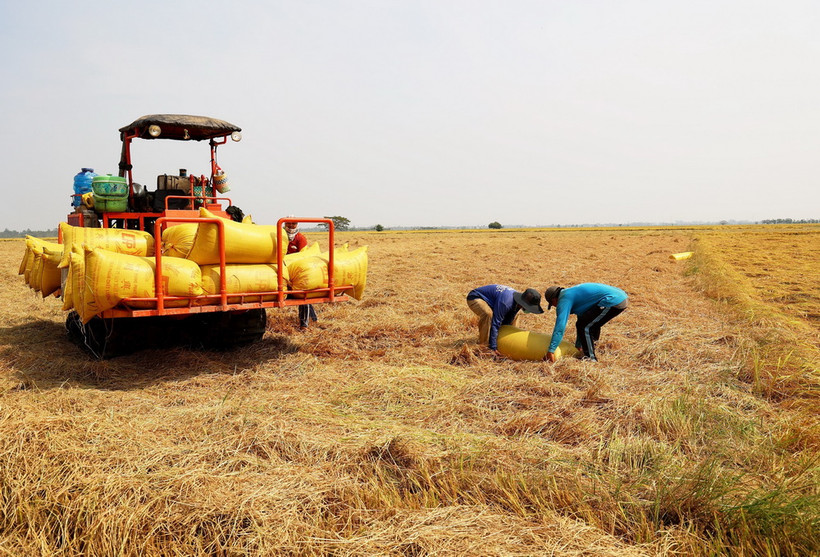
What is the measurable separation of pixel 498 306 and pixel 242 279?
317 centimetres

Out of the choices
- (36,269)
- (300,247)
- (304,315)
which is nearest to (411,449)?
(304,315)

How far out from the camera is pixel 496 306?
22.2ft

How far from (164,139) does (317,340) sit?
13.2 ft

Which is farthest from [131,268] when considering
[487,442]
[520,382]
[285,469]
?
[520,382]

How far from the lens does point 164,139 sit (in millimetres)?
8141

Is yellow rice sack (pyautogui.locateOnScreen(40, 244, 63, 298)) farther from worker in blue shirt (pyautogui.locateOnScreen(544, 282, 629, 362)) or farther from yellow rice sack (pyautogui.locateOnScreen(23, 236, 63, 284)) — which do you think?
worker in blue shirt (pyautogui.locateOnScreen(544, 282, 629, 362))

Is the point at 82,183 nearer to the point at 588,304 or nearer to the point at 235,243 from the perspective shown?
the point at 235,243

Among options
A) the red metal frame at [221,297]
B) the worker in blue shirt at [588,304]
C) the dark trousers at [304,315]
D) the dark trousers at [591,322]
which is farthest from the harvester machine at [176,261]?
the dark trousers at [591,322]

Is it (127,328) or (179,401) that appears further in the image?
(127,328)

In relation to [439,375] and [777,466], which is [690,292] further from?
[777,466]

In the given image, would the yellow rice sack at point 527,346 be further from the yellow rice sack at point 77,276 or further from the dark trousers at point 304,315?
the yellow rice sack at point 77,276

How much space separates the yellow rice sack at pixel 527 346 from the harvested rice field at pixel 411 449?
0.30 metres

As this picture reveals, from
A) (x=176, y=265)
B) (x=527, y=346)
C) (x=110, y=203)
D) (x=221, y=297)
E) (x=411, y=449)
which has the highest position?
(x=110, y=203)

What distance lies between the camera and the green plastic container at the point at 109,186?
23.1 feet
